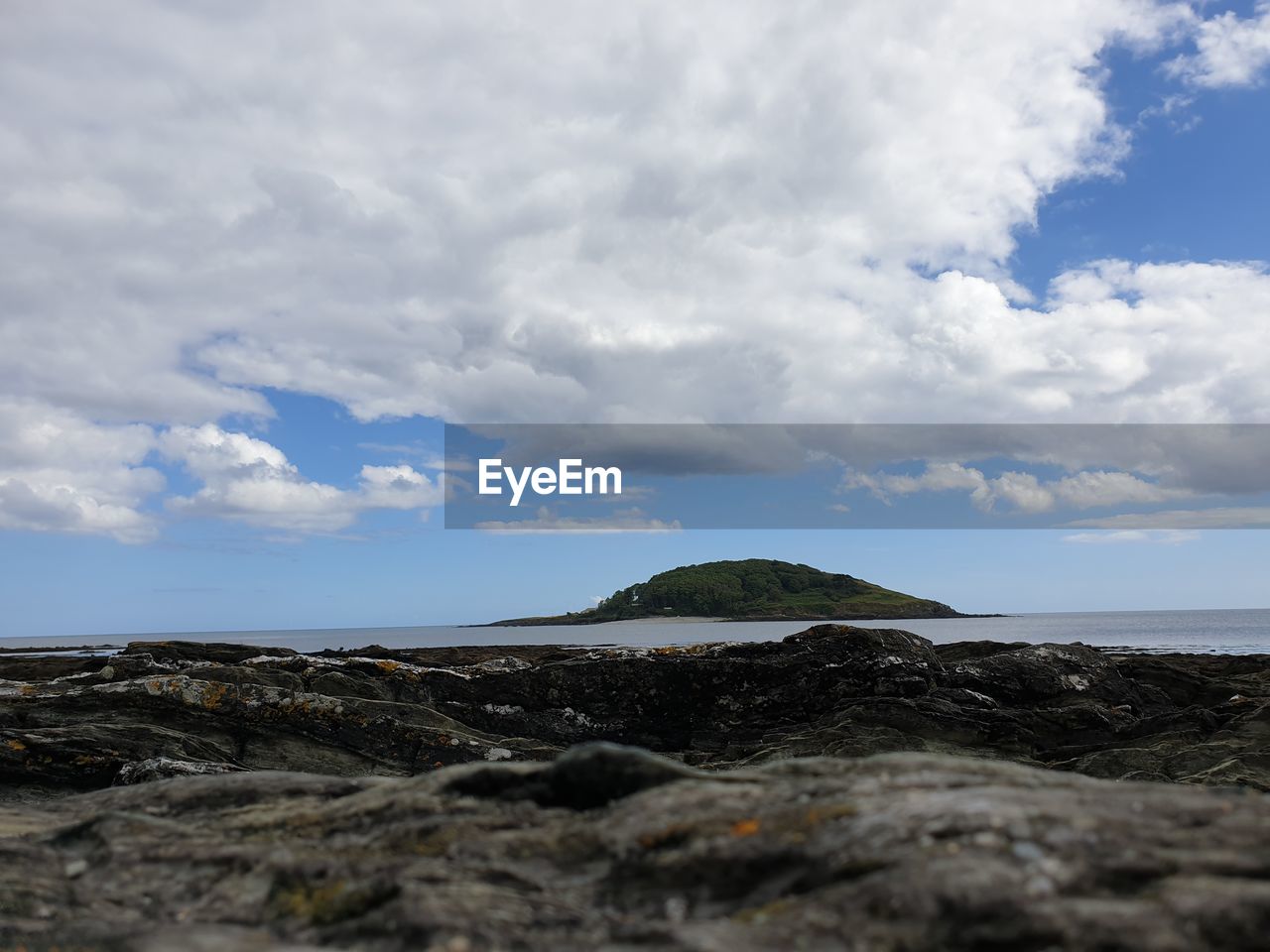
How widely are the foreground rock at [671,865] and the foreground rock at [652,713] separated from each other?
1001cm

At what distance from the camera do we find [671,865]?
233 inches

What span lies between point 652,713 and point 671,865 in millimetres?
19444

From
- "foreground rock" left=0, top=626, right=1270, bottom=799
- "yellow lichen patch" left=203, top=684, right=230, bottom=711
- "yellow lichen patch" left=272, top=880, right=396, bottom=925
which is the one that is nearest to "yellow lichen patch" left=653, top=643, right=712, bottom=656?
"foreground rock" left=0, top=626, right=1270, bottom=799

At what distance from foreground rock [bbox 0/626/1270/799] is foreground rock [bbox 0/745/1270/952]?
32.8ft

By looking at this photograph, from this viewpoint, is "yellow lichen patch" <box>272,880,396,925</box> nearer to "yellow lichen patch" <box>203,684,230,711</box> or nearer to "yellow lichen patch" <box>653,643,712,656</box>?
"yellow lichen patch" <box>203,684,230,711</box>

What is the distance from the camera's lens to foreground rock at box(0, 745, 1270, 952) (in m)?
4.74

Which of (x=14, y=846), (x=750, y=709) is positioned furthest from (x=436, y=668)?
(x=14, y=846)

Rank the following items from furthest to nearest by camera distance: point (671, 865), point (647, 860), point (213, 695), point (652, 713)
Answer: point (652, 713), point (213, 695), point (647, 860), point (671, 865)

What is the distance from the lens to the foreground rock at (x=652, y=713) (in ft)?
→ 63.4

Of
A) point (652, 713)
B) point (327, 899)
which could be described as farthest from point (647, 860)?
point (652, 713)

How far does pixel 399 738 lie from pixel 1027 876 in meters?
17.7

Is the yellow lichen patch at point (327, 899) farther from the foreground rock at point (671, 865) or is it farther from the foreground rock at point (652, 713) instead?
the foreground rock at point (652, 713)

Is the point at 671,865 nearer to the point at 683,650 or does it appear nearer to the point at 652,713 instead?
the point at 652,713

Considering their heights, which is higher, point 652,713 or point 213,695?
point 213,695
